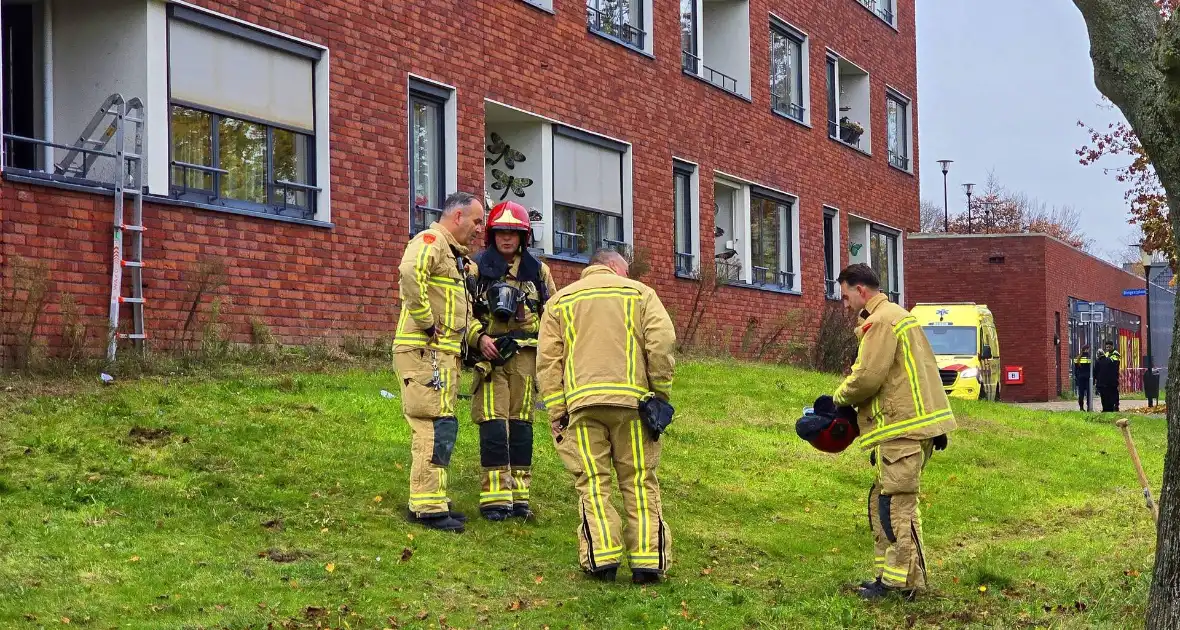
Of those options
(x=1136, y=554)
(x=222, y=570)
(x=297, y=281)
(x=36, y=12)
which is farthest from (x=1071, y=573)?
(x=36, y=12)

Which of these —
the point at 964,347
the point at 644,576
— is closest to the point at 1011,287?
the point at 964,347

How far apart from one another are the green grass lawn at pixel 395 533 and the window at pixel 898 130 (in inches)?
821

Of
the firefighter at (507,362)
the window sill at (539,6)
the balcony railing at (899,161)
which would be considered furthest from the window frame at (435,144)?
the balcony railing at (899,161)

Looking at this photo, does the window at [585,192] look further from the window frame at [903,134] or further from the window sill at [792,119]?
the window frame at [903,134]

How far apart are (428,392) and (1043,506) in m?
6.77

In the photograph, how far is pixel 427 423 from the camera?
934 cm

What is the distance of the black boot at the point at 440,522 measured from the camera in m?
9.34

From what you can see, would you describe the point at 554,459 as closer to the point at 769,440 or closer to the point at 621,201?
the point at 769,440

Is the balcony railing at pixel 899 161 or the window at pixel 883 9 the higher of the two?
the window at pixel 883 9

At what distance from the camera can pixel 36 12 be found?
47.6ft

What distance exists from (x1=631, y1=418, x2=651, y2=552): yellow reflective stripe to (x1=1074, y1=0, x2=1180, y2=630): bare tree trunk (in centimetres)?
282

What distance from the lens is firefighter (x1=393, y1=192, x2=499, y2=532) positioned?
30.4 ft

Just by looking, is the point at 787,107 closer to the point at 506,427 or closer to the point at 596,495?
the point at 506,427

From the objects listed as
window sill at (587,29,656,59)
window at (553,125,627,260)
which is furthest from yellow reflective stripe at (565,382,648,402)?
window sill at (587,29,656,59)
